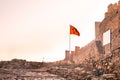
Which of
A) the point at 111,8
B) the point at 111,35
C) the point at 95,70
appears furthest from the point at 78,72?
the point at 111,8

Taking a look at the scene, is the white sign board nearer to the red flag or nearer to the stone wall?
the stone wall

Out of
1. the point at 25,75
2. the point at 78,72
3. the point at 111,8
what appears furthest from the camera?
the point at 111,8

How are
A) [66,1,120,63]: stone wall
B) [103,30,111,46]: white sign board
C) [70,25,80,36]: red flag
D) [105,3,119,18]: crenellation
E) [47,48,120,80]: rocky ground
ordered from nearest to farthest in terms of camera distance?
[47,48,120,80]: rocky ground
[66,1,120,63]: stone wall
[103,30,111,46]: white sign board
[105,3,119,18]: crenellation
[70,25,80,36]: red flag

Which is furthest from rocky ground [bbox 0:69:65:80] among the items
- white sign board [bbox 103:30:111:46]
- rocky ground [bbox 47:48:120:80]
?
white sign board [bbox 103:30:111:46]

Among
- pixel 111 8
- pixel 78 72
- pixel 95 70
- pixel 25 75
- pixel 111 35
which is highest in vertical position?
pixel 111 8

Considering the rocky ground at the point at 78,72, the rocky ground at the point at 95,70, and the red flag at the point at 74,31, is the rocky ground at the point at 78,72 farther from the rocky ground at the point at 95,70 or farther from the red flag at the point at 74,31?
the red flag at the point at 74,31

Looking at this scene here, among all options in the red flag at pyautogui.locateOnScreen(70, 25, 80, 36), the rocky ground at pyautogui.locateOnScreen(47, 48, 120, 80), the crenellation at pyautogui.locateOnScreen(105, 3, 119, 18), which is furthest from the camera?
the red flag at pyautogui.locateOnScreen(70, 25, 80, 36)

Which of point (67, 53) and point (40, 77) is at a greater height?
point (67, 53)

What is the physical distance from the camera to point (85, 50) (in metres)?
40.6

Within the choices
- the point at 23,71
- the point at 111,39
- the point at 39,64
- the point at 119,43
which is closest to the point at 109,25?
the point at 111,39

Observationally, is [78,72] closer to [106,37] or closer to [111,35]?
[111,35]

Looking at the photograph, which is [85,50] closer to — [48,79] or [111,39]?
[111,39]

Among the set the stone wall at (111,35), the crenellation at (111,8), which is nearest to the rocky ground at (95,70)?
the stone wall at (111,35)

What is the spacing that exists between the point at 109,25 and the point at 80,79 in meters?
8.50
